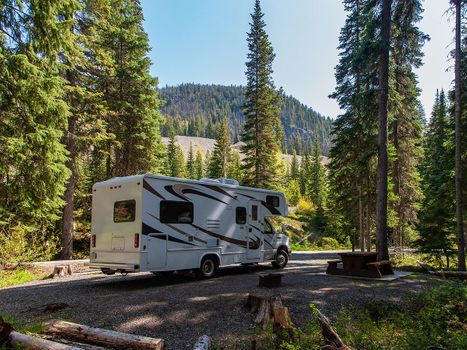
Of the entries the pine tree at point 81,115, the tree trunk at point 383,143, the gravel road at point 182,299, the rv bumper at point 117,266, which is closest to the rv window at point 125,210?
the rv bumper at point 117,266

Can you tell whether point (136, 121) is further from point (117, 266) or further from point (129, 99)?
point (117, 266)

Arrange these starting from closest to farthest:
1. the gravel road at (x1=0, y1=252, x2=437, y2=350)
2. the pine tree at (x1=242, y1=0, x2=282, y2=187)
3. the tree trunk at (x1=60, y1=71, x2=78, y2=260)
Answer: the gravel road at (x1=0, y1=252, x2=437, y2=350) < the tree trunk at (x1=60, y1=71, x2=78, y2=260) < the pine tree at (x1=242, y1=0, x2=282, y2=187)

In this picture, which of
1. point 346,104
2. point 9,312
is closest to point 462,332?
point 9,312

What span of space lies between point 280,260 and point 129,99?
1361cm

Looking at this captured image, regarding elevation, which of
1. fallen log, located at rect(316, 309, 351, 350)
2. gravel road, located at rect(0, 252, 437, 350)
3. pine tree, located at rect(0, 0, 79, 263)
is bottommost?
gravel road, located at rect(0, 252, 437, 350)

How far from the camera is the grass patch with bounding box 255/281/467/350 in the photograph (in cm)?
488

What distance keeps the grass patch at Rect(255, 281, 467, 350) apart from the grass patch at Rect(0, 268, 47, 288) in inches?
367

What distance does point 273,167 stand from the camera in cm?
2977

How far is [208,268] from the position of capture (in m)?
11.5

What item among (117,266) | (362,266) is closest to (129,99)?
(117,266)

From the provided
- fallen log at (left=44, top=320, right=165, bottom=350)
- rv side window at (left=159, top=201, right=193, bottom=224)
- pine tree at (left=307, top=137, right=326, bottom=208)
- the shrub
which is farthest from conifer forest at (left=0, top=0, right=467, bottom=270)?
pine tree at (left=307, top=137, right=326, bottom=208)

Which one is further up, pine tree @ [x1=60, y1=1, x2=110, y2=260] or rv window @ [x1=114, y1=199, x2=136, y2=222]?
pine tree @ [x1=60, y1=1, x2=110, y2=260]

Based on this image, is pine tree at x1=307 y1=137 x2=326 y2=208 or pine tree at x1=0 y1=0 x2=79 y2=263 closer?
pine tree at x1=0 y1=0 x2=79 y2=263

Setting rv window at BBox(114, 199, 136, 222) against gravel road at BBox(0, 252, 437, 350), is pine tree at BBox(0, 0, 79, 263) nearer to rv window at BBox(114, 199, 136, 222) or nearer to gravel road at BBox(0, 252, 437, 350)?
gravel road at BBox(0, 252, 437, 350)
